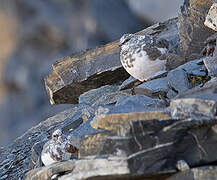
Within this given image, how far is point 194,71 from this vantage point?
22.4ft

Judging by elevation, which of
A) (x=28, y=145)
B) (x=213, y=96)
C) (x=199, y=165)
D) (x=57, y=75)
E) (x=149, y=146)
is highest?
(x=57, y=75)

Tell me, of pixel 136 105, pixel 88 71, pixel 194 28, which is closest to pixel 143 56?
pixel 194 28

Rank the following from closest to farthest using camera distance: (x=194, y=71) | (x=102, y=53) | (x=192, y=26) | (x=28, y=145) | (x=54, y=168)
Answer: (x=54, y=168) → (x=194, y=71) → (x=192, y=26) → (x=28, y=145) → (x=102, y=53)

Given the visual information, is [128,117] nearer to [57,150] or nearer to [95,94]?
[57,150]

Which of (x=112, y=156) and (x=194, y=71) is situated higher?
(x=194, y=71)

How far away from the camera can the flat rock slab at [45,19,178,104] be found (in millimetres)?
10453

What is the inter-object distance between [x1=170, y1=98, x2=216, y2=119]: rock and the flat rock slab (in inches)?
225

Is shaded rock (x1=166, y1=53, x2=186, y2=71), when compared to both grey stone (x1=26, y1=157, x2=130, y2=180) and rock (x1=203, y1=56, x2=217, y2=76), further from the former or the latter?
grey stone (x1=26, y1=157, x2=130, y2=180)

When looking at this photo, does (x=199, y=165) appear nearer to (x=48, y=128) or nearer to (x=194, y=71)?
(x=194, y=71)

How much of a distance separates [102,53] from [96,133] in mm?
6307

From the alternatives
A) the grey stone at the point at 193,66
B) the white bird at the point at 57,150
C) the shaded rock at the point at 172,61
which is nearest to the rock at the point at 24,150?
the white bird at the point at 57,150

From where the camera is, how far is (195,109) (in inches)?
176

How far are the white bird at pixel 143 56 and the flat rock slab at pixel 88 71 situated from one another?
7.58ft

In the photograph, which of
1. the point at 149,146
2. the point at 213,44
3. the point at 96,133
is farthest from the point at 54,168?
the point at 213,44
